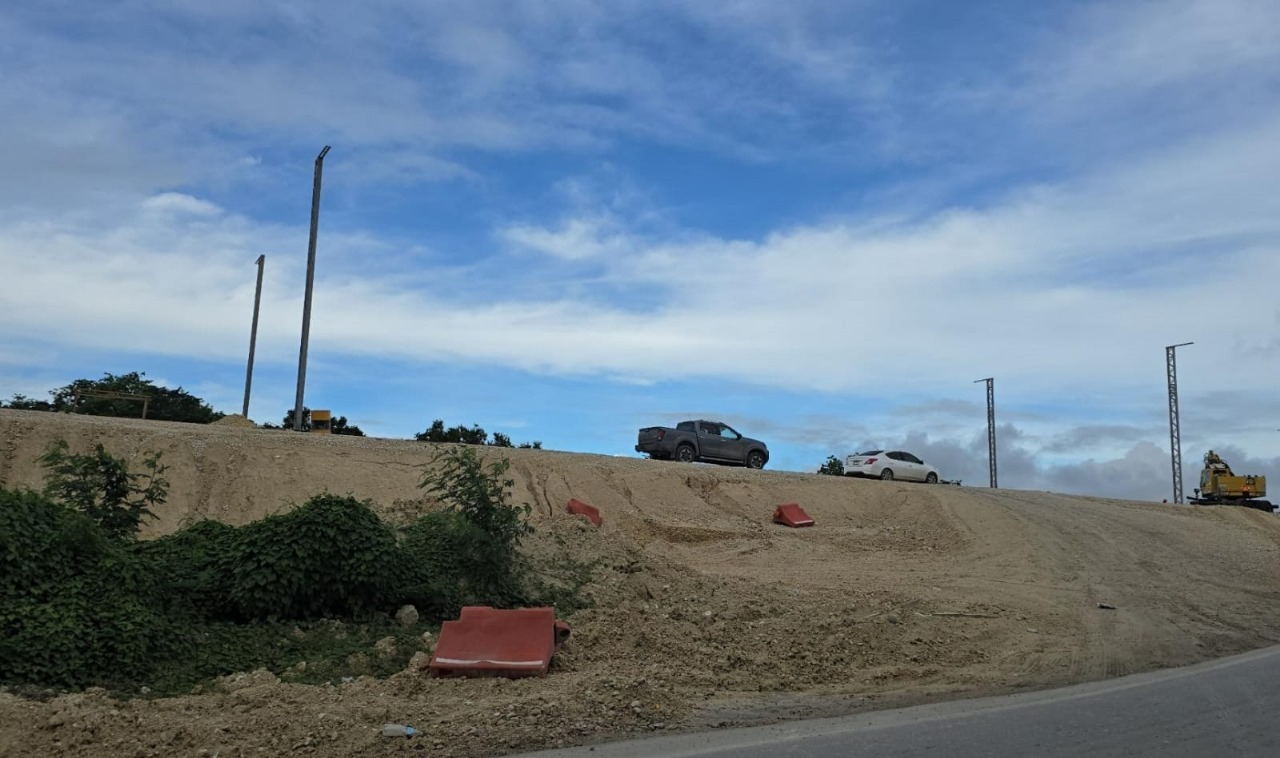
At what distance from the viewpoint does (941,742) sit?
764 cm

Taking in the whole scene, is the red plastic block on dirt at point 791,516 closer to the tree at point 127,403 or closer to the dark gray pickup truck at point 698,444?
the dark gray pickup truck at point 698,444

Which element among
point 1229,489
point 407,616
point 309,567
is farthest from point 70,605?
point 1229,489

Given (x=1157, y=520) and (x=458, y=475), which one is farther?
(x=1157, y=520)

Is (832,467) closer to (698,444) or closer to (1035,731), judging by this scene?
(698,444)

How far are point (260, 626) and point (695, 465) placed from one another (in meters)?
19.1

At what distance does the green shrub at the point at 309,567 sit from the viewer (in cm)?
1109

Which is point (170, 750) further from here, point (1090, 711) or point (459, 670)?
point (1090, 711)

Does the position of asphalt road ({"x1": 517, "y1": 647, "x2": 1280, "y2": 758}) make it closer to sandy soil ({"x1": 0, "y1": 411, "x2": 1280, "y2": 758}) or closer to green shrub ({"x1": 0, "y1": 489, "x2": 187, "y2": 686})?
sandy soil ({"x1": 0, "y1": 411, "x2": 1280, "y2": 758})

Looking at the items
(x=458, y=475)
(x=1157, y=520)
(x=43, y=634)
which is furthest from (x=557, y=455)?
(x=43, y=634)

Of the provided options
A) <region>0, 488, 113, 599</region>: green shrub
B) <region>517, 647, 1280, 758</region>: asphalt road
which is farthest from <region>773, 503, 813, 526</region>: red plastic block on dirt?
<region>0, 488, 113, 599</region>: green shrub

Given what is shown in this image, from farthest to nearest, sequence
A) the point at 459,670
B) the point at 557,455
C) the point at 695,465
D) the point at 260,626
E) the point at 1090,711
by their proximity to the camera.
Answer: the point at 695,465, the point at 557,455, the point at 260,626, the point at 459,670, the point at 1090,711

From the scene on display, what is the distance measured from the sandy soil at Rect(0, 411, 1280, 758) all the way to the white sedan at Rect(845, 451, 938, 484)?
18.8 ft

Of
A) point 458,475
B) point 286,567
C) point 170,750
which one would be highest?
point 458,475

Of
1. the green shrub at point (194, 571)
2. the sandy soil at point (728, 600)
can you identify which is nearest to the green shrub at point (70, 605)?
the green shrub at point (194, 571)
